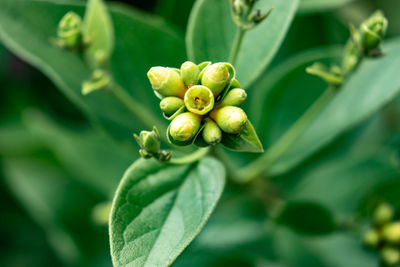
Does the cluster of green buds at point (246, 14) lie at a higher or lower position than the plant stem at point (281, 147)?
higher

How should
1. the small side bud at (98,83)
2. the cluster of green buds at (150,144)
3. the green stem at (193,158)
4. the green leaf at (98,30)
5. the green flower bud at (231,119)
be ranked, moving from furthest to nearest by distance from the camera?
the green leaf at (98,30), the small side bud at (98,83), the green stem at (193,158), the cluster of green buds at (150,144), the green flower bud at (231,119)

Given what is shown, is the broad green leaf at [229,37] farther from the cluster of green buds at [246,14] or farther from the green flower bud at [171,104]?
the green flower bud at [171,104]

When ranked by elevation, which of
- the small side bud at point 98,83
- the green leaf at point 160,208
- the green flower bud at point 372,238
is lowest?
the green flower bud at point 372,238

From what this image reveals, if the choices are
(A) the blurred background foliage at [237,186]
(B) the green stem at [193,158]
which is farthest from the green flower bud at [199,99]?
(A) the blurred background foliage at [237,186]

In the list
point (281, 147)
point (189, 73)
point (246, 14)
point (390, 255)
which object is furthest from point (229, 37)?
point (390, 255)

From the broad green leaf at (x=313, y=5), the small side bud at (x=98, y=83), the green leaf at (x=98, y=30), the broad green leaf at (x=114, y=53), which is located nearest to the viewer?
the small side bud at (x=98, y=83)

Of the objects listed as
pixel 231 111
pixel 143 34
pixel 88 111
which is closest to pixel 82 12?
pixel 143 34
